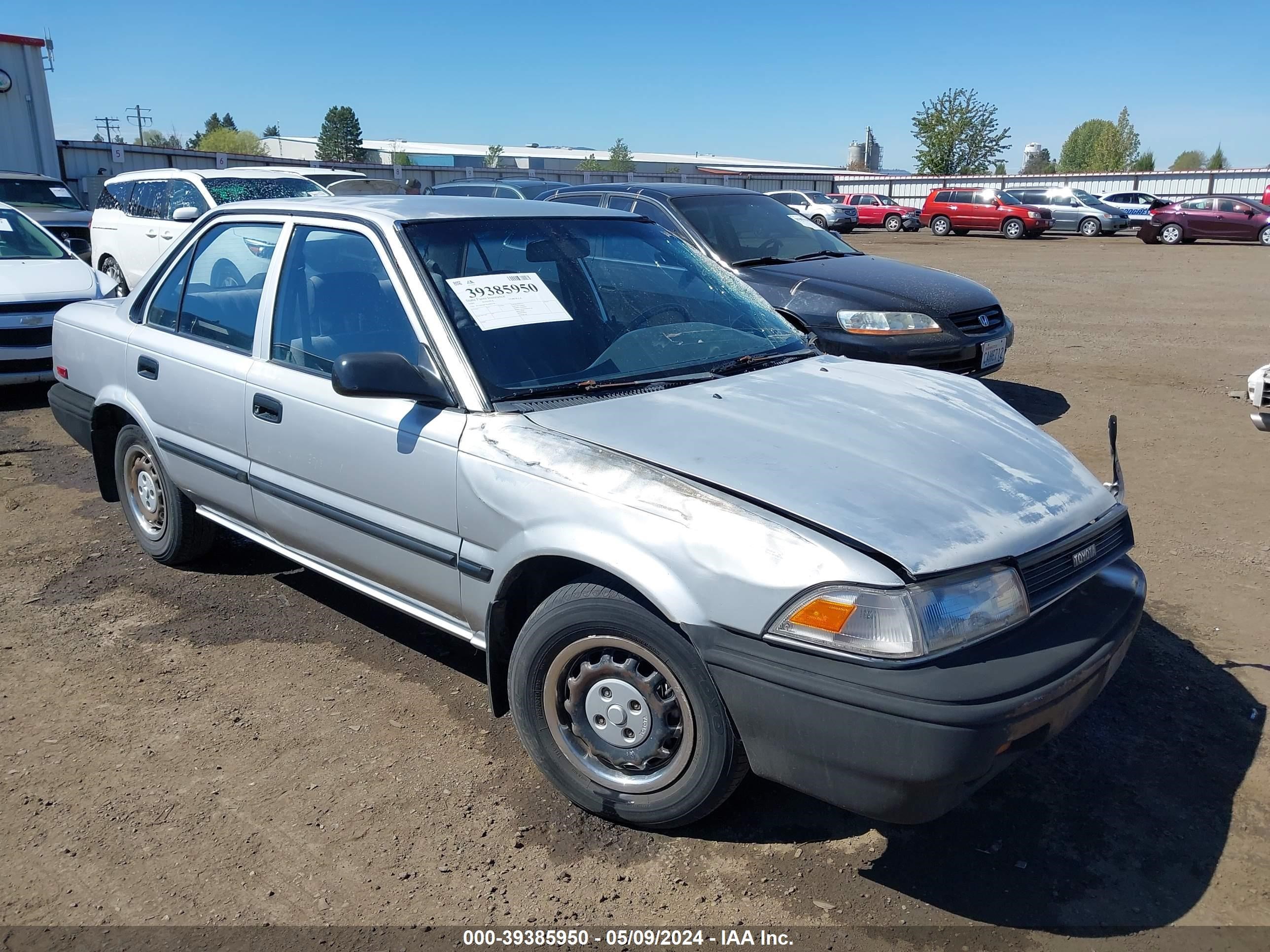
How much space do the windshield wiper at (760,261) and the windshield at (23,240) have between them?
643cm

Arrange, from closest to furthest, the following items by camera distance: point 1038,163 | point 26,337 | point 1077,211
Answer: point 26,337, point 1077,211, point 1038,163

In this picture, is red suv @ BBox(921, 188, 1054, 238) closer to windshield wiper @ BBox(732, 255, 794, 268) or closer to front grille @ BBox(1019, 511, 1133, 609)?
windshield wiper @ BBox(732, 255, 794, 268)

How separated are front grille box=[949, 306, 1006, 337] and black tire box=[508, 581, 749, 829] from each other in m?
5.01

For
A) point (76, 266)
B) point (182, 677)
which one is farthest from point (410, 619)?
point (76, 266)

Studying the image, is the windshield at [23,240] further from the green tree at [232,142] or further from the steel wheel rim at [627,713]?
the green tree at [232,142]

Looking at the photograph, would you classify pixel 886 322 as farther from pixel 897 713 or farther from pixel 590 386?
pixel 897 713

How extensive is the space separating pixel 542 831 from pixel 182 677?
1733mm

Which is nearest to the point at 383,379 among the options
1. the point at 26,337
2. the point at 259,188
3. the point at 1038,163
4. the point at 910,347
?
the point at 910,347

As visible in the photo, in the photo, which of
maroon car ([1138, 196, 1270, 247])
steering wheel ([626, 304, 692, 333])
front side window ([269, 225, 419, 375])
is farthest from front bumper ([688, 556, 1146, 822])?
maroon car ([1138, 196, 1270, 247])

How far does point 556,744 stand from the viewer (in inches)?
115

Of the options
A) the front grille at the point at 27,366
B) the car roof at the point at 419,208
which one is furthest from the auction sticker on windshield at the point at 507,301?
the front grille at the point at 27,366

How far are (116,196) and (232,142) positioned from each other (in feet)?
373

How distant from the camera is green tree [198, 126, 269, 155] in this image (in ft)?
343

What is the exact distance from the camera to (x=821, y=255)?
796cm
